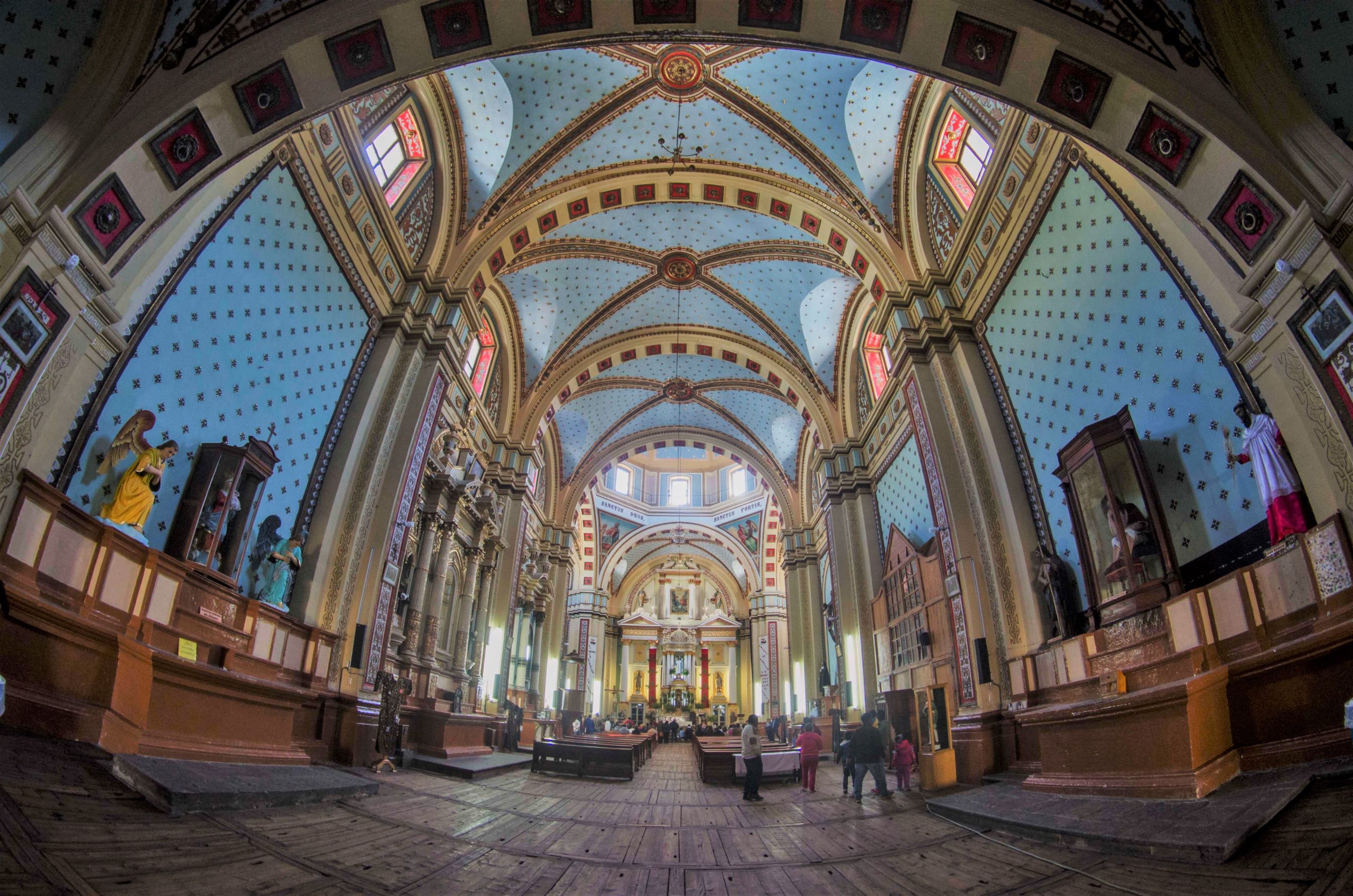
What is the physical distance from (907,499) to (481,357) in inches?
408

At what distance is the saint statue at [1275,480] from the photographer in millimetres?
5023

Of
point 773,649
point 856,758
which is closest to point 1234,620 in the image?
point 856,758

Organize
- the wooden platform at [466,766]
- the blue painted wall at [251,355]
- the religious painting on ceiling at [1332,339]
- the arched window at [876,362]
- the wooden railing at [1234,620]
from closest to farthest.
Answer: the religious painting on ceiling at [1332,339], the wooden railing at [1234,620], the blue painted wall at [251,355], the wooden platform at [466,766], the arched window at [876,362]

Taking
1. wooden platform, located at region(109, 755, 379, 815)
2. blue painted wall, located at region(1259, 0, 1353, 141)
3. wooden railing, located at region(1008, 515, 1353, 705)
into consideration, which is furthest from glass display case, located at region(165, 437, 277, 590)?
blue painted wall, located at region(1259, 0, 1353, 141)

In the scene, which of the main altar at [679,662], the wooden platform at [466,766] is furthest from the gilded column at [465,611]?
the main altar at [679,662]

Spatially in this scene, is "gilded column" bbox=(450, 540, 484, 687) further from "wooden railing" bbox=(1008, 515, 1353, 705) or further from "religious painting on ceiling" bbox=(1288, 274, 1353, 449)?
"religious painting on ceiling" bbox=(1288, 274, 1353, 449)

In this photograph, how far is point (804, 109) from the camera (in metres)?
11.7

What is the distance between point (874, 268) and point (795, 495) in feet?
36.5

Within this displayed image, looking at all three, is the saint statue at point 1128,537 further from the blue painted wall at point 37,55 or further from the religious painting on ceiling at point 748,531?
the religious painting on ceiling at point 748,531

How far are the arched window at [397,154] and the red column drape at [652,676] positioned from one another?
3199 cm

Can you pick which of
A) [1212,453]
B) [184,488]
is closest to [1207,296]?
[1212,453]

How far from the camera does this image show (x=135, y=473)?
19.9 feet

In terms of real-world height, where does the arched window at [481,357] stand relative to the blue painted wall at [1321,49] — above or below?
above

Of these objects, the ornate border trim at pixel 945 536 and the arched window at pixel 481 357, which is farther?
the arched window at pixel 481 357
